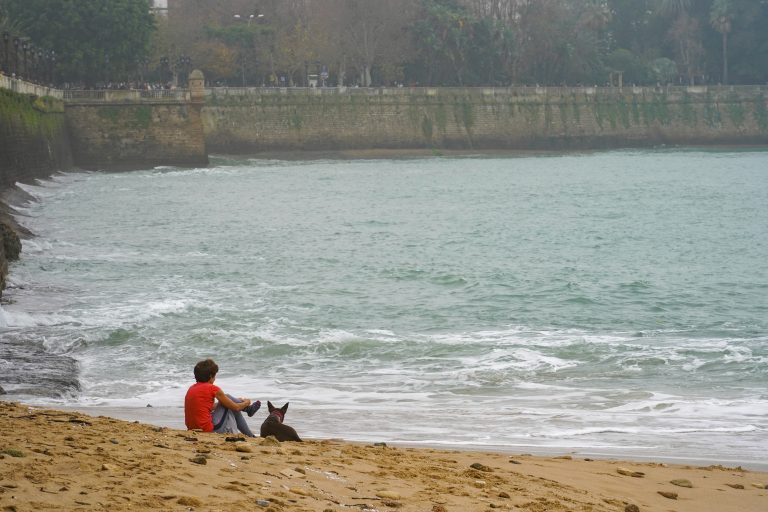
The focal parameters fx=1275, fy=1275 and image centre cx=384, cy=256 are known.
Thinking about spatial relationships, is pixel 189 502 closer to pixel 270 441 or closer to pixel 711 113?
pixel 270 441

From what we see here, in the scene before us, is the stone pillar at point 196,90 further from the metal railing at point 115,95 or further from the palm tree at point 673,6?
the palm tree at point 673,6

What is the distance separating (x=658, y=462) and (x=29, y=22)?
63.5 meters

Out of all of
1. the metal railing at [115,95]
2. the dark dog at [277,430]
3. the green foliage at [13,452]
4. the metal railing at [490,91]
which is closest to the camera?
A: the green foliage at [13,452]

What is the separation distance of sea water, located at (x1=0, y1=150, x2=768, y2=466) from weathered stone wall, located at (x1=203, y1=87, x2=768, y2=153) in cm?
2828

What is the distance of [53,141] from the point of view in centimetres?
5625

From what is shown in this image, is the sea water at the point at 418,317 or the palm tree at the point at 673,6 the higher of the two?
the palm tree at the point at 673,6

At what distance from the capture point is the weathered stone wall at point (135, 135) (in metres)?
64.8

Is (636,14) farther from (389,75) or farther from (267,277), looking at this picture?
(267,277)

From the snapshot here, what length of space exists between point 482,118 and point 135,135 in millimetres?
23131

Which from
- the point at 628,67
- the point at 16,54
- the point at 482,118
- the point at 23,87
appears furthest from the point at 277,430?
the point at 628,67

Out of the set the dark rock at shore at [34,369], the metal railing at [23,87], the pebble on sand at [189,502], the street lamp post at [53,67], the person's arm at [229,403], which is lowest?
the dark rock at shore at [34,369]

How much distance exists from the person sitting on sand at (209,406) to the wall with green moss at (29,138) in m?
30.2

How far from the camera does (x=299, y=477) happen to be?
26.1ft

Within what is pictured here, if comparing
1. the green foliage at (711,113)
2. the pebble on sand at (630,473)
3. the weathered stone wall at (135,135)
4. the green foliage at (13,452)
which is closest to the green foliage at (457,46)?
the green foliage at (711,113)
